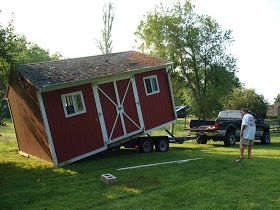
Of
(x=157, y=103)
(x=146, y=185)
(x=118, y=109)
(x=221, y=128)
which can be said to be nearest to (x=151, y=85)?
(x=157, y=103)

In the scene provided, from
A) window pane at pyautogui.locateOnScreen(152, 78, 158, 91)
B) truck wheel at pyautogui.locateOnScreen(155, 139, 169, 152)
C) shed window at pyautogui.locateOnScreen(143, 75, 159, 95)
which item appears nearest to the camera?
shed window at pyautogui.locateOnScreen(143, 75, 159, 95)

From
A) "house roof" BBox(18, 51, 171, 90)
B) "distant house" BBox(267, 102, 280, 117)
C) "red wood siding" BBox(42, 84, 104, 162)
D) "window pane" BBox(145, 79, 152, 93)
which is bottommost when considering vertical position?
"distant house" BBox(267, 102, 280, 117)

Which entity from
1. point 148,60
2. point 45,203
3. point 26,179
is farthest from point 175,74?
point 45,203

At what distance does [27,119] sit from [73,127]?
256 centimetres

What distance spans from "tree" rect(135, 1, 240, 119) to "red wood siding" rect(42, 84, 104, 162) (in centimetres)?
2585

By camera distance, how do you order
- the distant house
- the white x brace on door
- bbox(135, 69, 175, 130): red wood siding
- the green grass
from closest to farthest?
the green grass → the white x brace on door → bbox(135, 69, 175, 130): red wood siding → the distant house

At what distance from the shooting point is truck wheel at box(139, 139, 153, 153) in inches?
739

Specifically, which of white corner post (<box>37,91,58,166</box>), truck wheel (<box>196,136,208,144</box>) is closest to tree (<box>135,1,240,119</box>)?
truck wheel (<box>196,136,208,144</box>)

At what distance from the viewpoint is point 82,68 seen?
17.6 meters

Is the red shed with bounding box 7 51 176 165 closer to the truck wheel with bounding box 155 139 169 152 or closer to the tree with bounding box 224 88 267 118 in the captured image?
the truck wheel with bounding box 155 139 169 152

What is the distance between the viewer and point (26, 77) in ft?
50.4

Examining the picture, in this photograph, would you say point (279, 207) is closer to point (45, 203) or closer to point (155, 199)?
point (155, 199)

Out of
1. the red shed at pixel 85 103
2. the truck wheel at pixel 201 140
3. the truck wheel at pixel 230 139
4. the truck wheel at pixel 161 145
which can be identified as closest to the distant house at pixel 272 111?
the truck wheel at pixel 201 140

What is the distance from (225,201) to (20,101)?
430 inches
